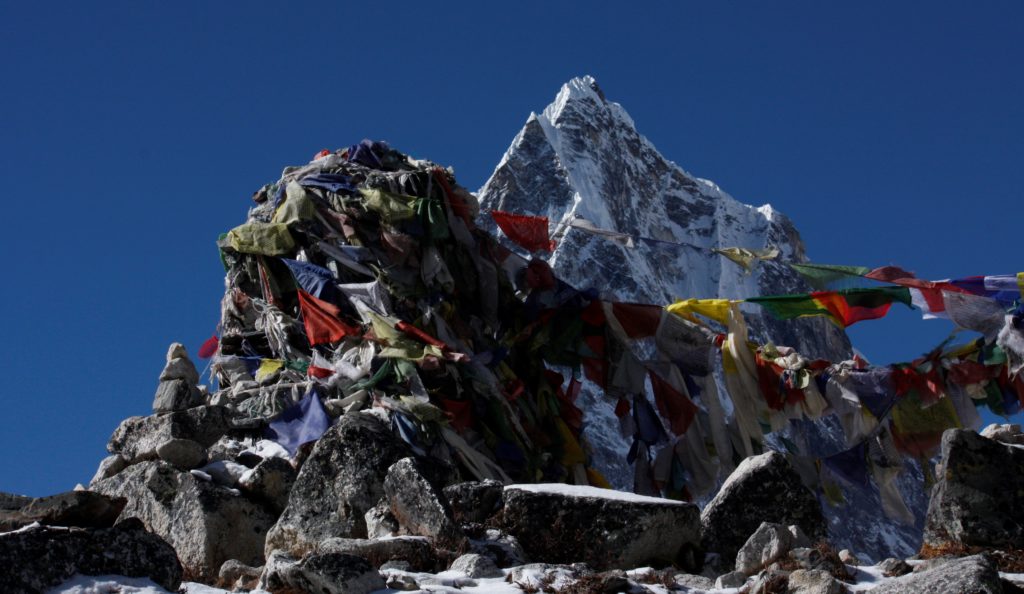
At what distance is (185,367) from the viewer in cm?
1463

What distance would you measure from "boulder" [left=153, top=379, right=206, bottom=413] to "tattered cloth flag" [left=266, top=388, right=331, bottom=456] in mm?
810

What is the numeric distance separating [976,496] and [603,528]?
232 cm

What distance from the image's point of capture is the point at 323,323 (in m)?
16.7

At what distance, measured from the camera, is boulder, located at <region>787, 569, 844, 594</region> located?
26.1ft

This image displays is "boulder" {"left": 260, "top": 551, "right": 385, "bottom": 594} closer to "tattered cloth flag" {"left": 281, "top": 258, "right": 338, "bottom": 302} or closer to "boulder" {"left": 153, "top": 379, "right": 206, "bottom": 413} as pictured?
"boulder" {"left": 153, "top": 379, "right": 206, "bottom": 413}

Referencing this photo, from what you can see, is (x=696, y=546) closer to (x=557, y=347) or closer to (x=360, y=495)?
(x=360, y=495)

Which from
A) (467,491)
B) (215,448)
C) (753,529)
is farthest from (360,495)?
(215,448)

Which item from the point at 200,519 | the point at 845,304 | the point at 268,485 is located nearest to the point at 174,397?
the point at 268,485

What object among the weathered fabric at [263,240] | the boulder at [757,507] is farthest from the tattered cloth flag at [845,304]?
the boulder at [757,507]

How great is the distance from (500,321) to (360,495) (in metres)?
7.82

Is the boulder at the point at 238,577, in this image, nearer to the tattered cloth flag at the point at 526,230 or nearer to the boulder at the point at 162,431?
the boulder at the point at 162,431

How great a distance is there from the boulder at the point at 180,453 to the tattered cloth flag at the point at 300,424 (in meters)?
1.22

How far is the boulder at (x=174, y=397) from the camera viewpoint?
1414 centimetres

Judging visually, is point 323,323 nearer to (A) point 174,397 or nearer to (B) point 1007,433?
(A) point 174,397
